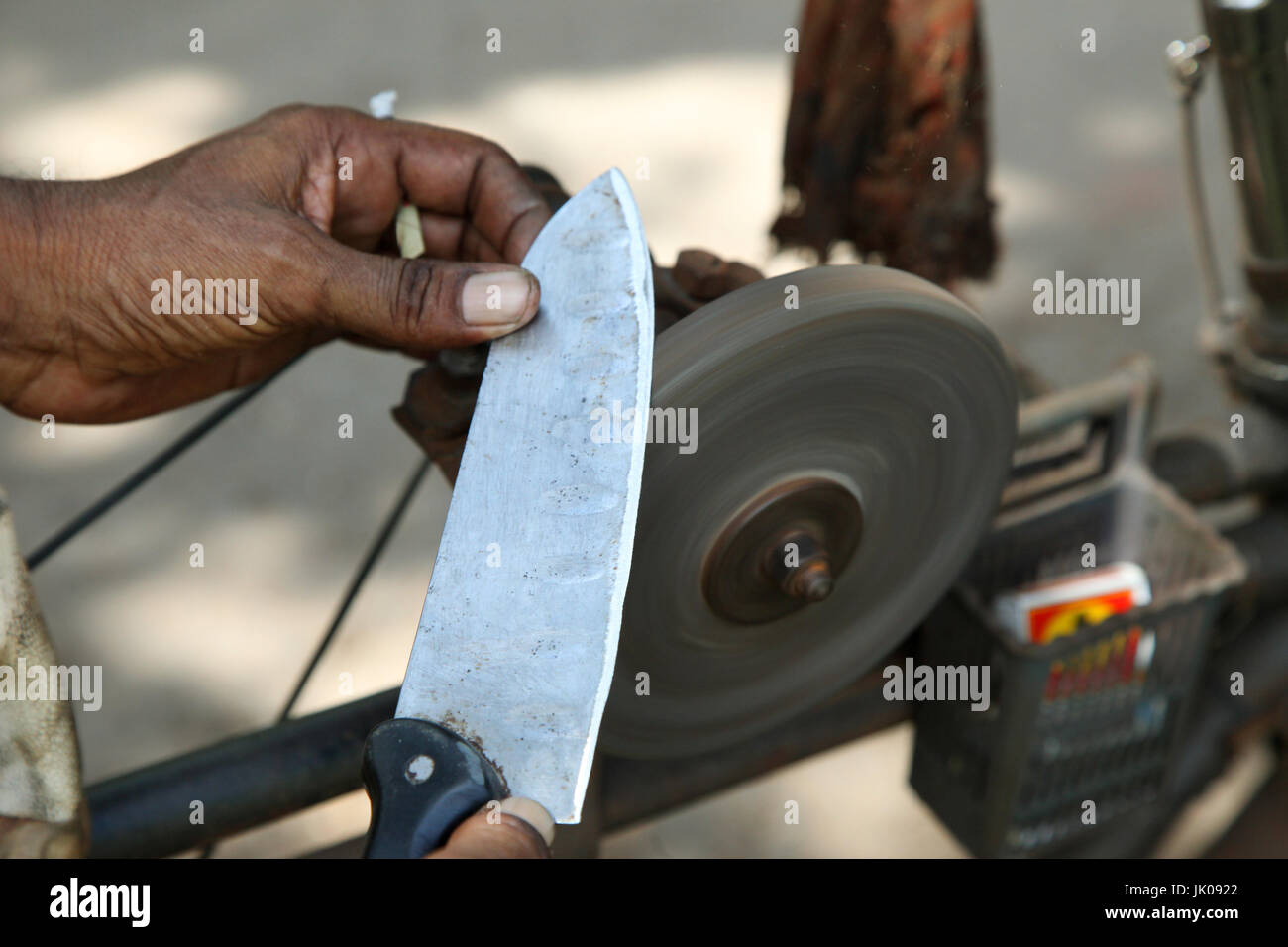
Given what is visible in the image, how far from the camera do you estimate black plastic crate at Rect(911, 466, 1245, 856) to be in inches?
46.4

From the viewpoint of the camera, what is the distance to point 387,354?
2.29 metres

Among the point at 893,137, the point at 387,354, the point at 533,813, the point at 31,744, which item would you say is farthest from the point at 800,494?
the point at 387,354

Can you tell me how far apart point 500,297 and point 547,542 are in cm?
17

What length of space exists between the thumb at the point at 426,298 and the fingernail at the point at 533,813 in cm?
32

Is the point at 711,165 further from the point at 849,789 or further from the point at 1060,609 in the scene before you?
the point at 1060,609

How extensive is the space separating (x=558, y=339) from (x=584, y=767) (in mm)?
280

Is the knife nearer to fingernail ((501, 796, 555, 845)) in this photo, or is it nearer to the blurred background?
fingernail ((501, 796, 555, 845))

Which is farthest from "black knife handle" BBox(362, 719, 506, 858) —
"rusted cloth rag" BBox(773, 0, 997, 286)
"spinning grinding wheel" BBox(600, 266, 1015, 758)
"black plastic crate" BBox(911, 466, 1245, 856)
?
"rusted cloth rag" BBox(773, 0, 997, 286)

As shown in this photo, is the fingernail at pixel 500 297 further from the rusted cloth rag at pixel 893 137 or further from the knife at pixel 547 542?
the rusted cloth rag at pixel 893 137

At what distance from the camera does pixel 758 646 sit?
3.32 feet

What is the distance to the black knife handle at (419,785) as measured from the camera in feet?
2.24

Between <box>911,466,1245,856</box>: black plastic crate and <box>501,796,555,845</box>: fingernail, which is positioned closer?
<box>501,796,555,845</box>: fingernail
